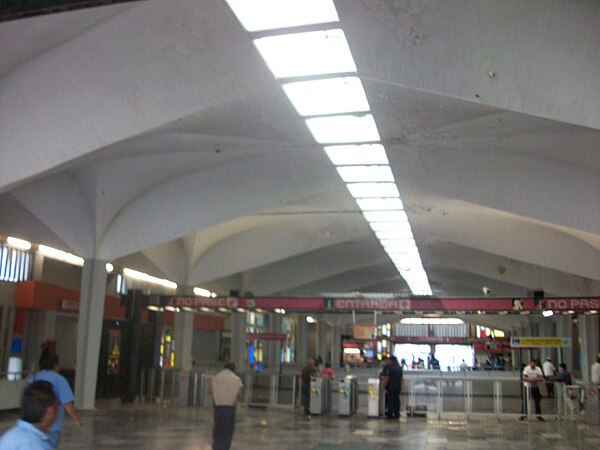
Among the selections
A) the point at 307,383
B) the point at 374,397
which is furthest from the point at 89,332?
the point at 374,397

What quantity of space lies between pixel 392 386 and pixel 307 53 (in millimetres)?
10892

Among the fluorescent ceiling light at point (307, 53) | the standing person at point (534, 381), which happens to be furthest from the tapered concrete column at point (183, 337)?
the fluorescent ceiling light at point (307, 53)

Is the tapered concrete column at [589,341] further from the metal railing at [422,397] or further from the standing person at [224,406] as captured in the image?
the standing person at [224,406]

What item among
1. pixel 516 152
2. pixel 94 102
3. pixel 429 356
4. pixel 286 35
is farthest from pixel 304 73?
pixel 429 356

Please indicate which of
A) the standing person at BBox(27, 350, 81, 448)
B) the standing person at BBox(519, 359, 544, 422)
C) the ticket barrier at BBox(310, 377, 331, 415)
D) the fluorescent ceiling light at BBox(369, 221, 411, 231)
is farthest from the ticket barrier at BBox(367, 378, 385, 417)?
Result: the standing person at BBox(27, 350, 81, 448)

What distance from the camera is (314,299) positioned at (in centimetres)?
2147

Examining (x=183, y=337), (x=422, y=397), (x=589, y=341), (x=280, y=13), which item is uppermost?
(x=280, y=13)

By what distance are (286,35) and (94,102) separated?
410 centimetres

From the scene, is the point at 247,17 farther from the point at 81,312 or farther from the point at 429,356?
the point at 429,356

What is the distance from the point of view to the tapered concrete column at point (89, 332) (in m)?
20.5

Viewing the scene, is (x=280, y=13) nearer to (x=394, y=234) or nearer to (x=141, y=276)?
(x=394, y=234)

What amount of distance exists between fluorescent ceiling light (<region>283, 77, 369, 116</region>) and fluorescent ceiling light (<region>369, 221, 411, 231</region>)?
39.0 feet

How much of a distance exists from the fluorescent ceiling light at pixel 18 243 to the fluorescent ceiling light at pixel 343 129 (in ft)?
34.0

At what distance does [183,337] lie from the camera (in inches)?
1077
